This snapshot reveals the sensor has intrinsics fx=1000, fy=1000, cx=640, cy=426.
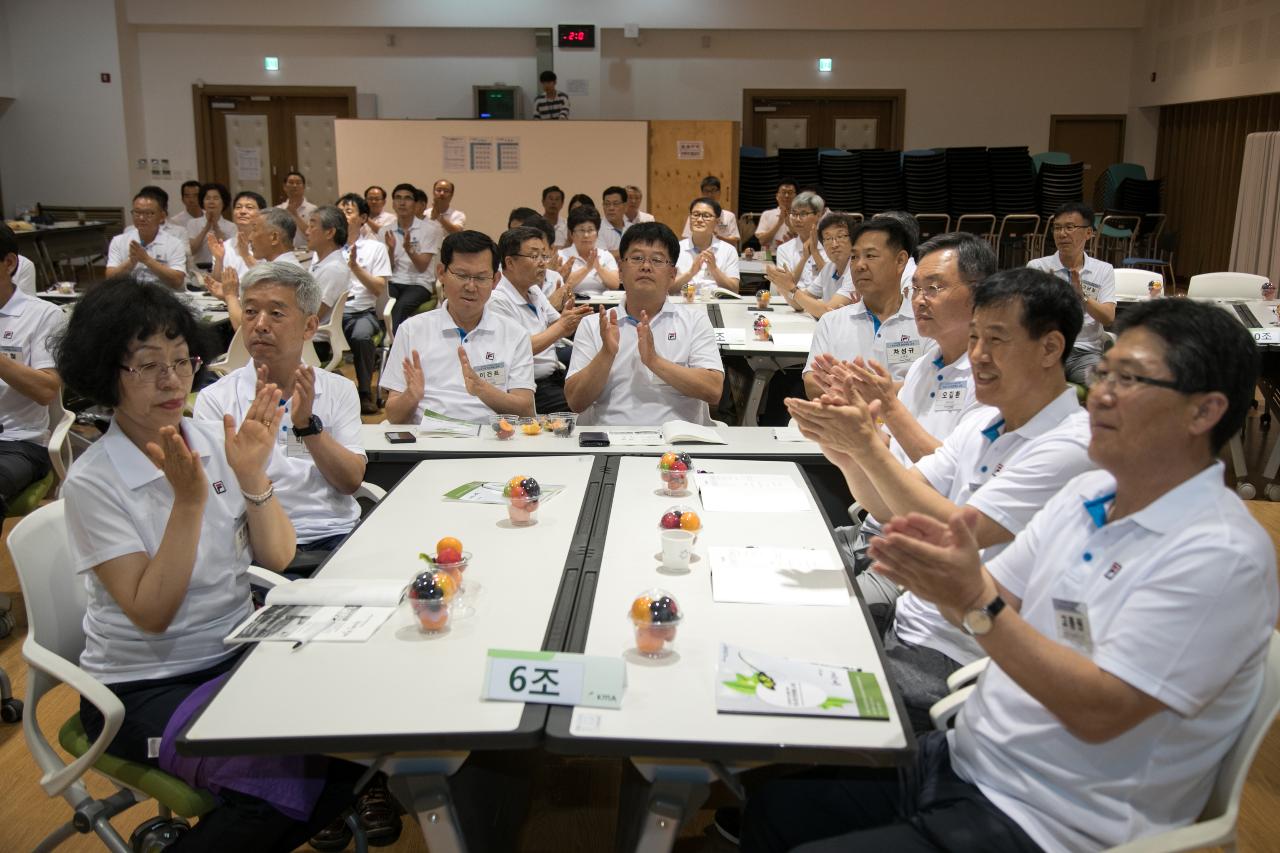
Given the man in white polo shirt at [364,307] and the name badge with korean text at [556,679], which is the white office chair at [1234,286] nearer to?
the man in white polo shirt at [364,307]

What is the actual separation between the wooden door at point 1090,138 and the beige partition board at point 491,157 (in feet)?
19.3

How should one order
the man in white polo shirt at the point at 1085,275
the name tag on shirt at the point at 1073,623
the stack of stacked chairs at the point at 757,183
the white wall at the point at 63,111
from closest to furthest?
the name tag on shirt at the point at 1073,623, the man in white polo shirt at the point at 1085,275, the stack of stacked chairs at the point at 757,183, the white wall at the point at 63,111

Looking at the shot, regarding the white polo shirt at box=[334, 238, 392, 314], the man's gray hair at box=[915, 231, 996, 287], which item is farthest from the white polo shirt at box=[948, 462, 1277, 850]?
the white polo shirt at box=[334, 238, 392, 314]

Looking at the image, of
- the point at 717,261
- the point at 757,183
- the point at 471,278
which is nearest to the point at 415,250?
the point at 717,261

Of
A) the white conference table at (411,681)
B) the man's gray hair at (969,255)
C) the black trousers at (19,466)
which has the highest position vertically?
the man's gray hair at (969,255)

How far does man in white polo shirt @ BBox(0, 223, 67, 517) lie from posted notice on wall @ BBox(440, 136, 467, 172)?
738cm

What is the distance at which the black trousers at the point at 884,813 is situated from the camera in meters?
1.58

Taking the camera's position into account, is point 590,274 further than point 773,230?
No

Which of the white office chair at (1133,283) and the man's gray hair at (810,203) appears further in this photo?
the man's gray hair at (810,203)

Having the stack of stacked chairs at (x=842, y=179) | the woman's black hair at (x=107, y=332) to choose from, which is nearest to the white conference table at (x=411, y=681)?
the woman's black hair at (x=107, y=332)

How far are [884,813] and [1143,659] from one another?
60cm

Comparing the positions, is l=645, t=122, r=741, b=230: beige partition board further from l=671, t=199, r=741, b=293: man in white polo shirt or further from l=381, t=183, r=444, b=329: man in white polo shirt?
l=671, t=199, r=741, b=293: man in white polo shirt

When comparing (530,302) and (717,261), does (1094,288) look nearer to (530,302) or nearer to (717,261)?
(717,261)

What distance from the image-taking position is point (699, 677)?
5.63 ft
